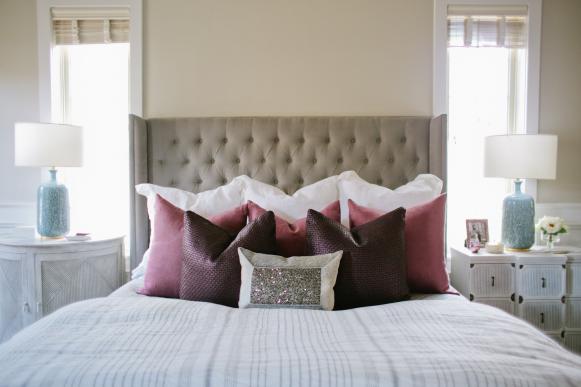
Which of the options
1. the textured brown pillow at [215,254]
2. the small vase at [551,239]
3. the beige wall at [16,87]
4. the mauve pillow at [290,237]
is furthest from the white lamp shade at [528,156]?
the beige wall at [16,87]

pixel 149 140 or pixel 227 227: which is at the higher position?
pixel 149 140

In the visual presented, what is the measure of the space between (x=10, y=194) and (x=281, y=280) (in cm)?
232

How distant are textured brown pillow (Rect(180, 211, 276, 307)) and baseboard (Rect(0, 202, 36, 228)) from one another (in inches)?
63.9

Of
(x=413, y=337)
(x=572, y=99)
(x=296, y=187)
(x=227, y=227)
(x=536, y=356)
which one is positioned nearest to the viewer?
(x=536, y=356)

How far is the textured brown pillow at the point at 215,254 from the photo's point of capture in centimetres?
182

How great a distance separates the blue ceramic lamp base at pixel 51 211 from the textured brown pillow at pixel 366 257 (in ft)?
5.30

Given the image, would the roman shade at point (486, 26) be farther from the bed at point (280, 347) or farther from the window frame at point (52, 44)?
the window frame at point (52, 44)

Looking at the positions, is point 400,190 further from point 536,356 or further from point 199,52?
point 199,52

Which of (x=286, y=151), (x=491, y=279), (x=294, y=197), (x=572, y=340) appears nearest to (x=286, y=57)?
(x=286, y=151)

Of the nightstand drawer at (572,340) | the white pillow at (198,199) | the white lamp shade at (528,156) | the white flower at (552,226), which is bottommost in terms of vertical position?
the nightstand drawer at (572,340)

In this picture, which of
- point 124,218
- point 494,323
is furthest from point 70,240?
point 494,323

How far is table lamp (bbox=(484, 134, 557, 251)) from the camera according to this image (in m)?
2.50

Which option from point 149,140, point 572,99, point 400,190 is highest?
point 572,99

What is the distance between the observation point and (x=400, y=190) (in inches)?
96.5
